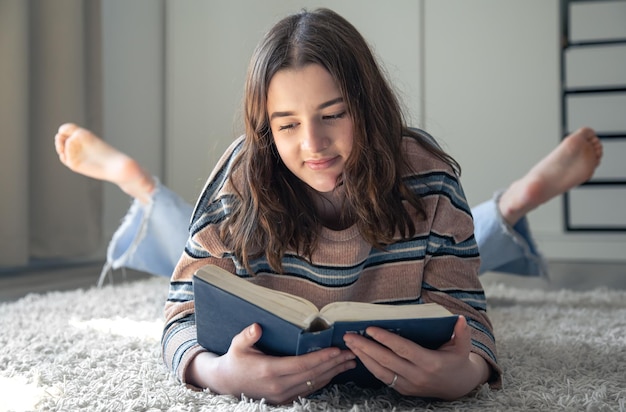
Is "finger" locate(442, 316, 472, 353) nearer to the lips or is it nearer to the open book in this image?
the open book

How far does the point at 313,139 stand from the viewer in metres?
0.80

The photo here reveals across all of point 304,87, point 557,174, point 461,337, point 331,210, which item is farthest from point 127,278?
point 461,337

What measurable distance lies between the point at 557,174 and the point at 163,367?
0.91 metres

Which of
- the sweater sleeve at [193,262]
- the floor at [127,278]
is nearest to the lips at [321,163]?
the sweater sleeve at [193,262]

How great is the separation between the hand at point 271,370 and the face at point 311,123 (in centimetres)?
20

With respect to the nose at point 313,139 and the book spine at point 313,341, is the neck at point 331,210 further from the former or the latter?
the book spine at point 313,341

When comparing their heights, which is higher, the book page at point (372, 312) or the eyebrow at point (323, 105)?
the eyebrow at point (323, 105)

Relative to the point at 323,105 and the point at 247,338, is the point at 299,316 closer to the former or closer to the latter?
the point at 247,338

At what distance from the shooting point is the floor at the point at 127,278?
73.6 inches

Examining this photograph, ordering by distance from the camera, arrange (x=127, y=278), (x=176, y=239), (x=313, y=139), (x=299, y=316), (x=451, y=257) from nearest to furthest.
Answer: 1. (x=299, y=316)
2. (x=313, y=139)
3. (x=451, y=257)
4. (x=176, y=239)
5. (x=127, y=278)

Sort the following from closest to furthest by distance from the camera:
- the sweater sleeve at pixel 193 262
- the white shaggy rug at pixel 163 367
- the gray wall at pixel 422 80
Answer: the white shaggy rug at pixel 163 367
the sweater sleeve at pixel 193 262
the gray wall at pixel 422 80

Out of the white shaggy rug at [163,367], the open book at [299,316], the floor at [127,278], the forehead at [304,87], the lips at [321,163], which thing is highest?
the forehead at [304,87]

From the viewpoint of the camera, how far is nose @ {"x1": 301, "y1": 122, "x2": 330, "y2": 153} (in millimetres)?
804

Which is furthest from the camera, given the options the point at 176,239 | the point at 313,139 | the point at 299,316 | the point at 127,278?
the point at 127,278
